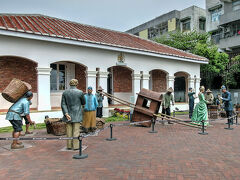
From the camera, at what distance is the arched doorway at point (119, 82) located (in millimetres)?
15094

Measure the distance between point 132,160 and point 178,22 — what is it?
3244 centimetres

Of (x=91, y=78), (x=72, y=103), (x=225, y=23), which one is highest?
(x=225, y=23)

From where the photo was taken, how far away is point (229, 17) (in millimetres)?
24375

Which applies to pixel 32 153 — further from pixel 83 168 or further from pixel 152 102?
pixel 152 102

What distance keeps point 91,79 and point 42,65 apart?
270 centimetres

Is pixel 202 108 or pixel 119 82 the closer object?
pixel 202 108

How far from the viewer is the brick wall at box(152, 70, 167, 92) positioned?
16928 millimetres

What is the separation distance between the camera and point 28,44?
942 centimetres

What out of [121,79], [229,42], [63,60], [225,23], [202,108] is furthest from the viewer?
[229,42]

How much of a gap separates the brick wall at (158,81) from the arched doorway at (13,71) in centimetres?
929

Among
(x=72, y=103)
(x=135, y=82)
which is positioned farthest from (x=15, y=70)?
(x=72, y=103)

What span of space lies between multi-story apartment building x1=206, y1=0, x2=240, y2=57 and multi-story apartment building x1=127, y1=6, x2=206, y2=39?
276 centimetres

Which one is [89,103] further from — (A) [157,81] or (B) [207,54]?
(B) [207,54]

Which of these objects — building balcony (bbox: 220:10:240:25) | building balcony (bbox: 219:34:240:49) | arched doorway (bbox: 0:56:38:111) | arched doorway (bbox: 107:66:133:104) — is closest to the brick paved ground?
arched doorway (bbox: 0:56:38:111)
